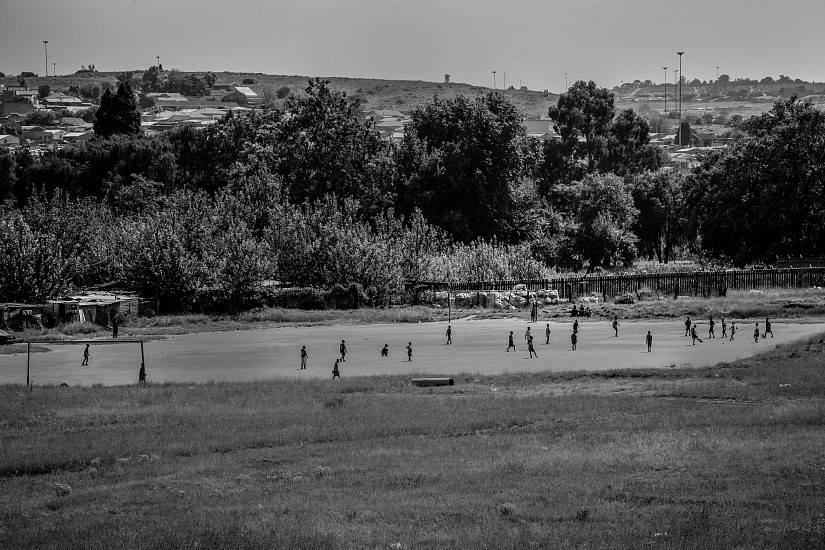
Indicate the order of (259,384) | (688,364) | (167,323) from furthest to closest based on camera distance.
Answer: (167,323) < (688,364) < (259,384)

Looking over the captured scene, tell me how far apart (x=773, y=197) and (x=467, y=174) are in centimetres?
2456

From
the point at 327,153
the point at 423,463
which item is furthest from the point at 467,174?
the point at 423,463

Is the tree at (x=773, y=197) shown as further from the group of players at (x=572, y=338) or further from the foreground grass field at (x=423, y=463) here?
the foreground grass field at (x=423, y=463)

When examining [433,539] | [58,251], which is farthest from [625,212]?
[433,539]

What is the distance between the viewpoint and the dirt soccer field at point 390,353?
47469 millimetres

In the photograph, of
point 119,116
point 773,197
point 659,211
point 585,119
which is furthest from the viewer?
point 585,119

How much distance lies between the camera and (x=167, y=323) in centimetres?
6569

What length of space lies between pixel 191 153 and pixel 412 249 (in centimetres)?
5368

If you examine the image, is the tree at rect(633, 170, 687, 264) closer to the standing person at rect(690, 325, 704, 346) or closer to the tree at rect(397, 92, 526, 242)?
the tree at rect(397, 92, 526, 242)

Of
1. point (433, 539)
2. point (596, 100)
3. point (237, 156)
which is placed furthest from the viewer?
point (596, 100)

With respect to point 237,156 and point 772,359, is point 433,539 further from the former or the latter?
point 237,156

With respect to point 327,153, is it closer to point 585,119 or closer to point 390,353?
point 585,119

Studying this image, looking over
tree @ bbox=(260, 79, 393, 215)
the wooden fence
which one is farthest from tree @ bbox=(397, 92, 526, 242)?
the wooden fence

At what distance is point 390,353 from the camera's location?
174ft
